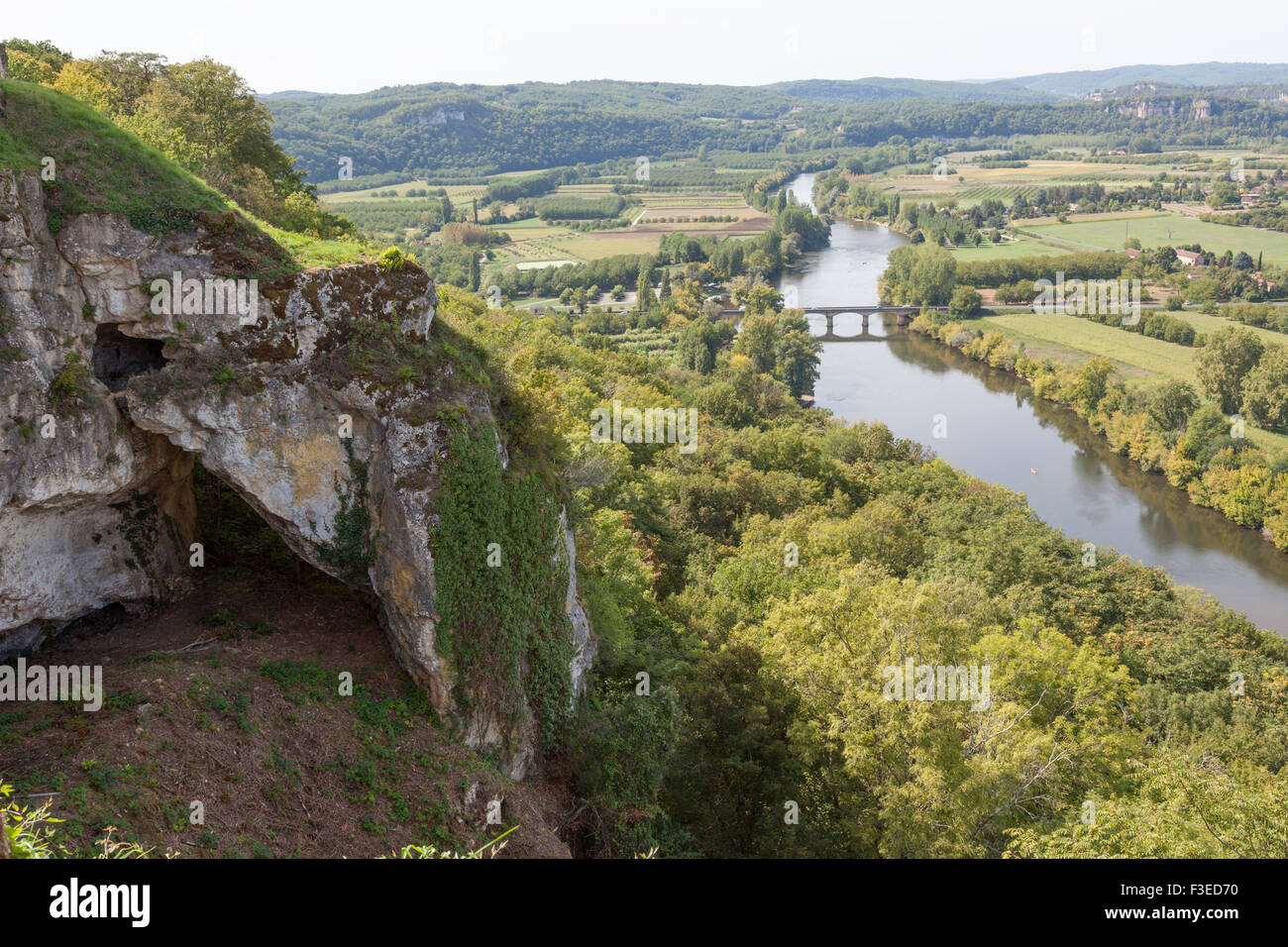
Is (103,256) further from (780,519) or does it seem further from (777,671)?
(780,519)

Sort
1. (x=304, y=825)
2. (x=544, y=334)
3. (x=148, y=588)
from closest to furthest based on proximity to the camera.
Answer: (x=304, y=825)
(x=148, y=588)
(x=544, y=334)

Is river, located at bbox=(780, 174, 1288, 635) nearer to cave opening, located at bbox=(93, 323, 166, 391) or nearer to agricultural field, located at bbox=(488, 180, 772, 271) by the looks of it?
agricultural field, located at bbox=(488, 180, 772, 271)

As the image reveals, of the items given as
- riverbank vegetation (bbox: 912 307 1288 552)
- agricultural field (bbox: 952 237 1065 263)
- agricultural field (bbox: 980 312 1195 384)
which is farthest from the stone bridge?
riverbank vegetation (bbox: 912 307 1288 552)

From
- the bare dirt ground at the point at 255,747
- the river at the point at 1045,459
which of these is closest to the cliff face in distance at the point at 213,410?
the bare dirt ground at the point at 255,747

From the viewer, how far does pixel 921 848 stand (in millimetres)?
16266

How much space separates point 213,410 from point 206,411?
0.10 m

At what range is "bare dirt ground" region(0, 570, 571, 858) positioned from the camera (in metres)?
11.3

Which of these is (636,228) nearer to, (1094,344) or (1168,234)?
(1168,234)

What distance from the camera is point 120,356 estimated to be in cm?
1470

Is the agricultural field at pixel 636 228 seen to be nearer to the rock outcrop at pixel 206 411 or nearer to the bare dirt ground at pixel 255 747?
the rock outcrop at pixel 206 411

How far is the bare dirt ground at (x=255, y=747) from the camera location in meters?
11.3

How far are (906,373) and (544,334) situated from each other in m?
47.6

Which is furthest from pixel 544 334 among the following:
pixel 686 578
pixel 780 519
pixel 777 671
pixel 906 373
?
pixel 906 373
